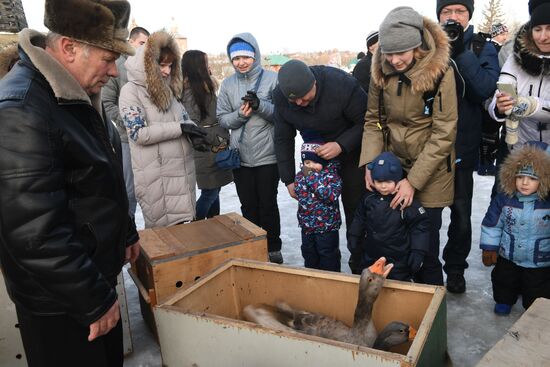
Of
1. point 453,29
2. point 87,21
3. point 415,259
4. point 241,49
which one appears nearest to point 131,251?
point 87,21

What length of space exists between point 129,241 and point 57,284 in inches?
28.8

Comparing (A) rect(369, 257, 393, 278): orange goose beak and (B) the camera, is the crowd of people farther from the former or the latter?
(A) rect(369, 257, 393, 278): orange goose beak

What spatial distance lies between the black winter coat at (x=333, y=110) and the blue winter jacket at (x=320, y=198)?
0.65ft

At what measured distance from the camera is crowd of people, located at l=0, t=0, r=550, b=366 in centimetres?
135

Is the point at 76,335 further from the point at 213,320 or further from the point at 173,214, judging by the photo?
the point at 173,214

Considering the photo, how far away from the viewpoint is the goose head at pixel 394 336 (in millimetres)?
1886

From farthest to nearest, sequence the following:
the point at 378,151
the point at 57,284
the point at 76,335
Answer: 1. the point at 378,151
2. the point at 76,335
3. the point at 57,284

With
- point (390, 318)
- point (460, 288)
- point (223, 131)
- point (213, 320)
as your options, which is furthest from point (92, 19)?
point (460, 288)

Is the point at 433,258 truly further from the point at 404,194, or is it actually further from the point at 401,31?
the point at 401,31

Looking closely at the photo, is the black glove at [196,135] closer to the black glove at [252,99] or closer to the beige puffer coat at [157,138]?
the beige puffer coat at [157,138]

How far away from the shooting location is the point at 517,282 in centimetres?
276

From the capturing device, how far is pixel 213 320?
188cm

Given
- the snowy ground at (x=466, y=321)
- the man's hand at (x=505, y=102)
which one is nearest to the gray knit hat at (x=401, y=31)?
the man's hand at (x=505, y=102)

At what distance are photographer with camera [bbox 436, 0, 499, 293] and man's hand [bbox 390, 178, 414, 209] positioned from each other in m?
0.44
